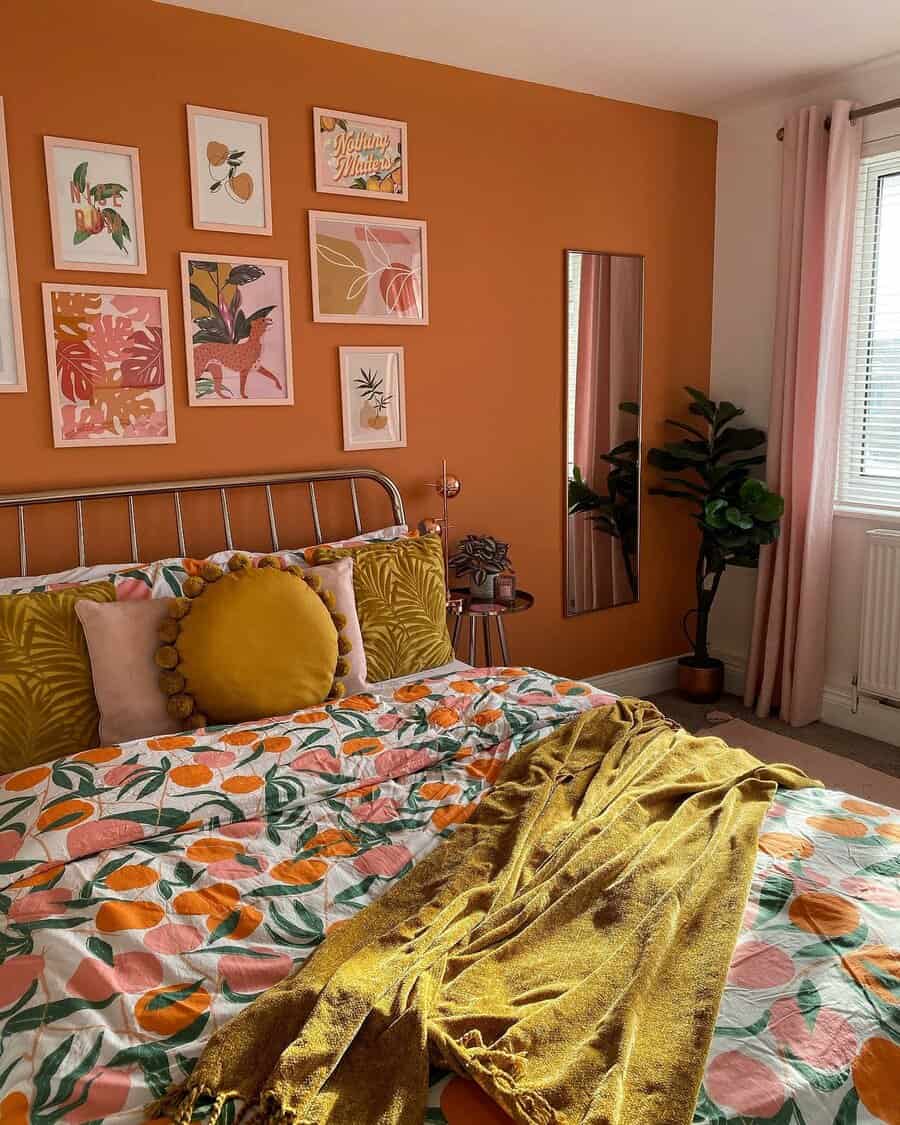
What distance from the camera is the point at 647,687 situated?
171 inches

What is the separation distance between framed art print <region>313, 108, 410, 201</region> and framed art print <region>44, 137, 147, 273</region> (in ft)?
2.08

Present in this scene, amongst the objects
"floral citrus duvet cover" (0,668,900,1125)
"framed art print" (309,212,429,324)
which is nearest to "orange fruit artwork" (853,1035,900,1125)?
"floral citrus duvet cover" (0,668,900,1125)

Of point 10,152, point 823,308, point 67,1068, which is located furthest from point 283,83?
point 67,1068

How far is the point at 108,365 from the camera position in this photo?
2.78m

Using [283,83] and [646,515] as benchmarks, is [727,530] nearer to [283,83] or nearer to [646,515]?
[646,515]

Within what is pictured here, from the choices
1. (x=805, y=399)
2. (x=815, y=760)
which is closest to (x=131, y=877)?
(x=815, y=760)

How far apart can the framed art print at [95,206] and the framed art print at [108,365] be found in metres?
0.09

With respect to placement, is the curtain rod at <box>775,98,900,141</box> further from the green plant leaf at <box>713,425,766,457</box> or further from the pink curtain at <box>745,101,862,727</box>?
the green plant leaf at <box>713,425,766,457</box>

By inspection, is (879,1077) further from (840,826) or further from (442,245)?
(442,245)

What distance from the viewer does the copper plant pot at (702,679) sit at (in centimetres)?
418

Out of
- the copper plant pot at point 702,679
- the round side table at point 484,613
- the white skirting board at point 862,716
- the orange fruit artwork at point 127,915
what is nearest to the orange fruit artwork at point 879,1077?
the orange fruit artwork at point 127,915

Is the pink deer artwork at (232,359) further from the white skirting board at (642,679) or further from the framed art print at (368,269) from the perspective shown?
the white skirting board at (642,679)

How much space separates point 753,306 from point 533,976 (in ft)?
11.3

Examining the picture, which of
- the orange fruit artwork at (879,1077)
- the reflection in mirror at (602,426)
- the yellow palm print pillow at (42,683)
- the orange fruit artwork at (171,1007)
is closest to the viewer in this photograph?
the orange fruit artwork at (879,1077)
